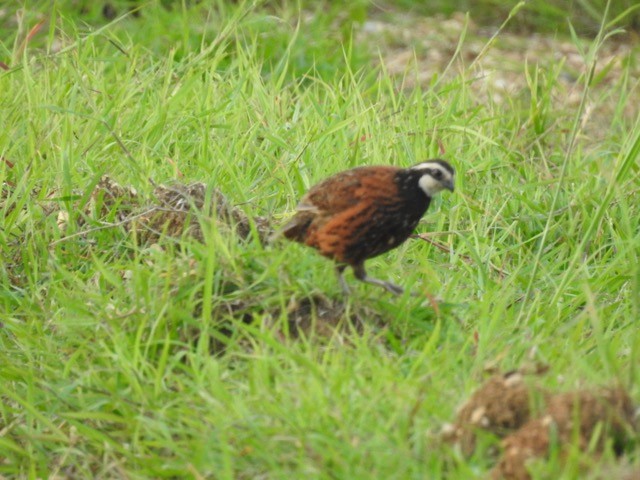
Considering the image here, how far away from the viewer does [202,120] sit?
5875mm

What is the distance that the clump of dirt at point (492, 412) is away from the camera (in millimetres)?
3467

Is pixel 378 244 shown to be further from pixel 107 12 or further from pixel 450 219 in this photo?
pixel 107 12

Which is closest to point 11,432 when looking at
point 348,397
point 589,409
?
point 348,397

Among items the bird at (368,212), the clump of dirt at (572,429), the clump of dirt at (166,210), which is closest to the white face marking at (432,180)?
the bird at (368,212)

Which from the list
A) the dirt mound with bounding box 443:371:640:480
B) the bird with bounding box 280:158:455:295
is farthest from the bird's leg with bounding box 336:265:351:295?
the dirt mound with bounding box 443:371:640:480

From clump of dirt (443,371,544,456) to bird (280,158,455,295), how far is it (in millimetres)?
862

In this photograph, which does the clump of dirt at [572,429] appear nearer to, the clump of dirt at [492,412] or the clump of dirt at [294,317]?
the clump of dirt at [492,412]

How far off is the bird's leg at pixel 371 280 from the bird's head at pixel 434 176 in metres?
0.34

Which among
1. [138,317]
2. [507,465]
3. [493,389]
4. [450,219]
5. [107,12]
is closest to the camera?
[507,465]

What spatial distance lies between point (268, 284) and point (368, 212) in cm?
41

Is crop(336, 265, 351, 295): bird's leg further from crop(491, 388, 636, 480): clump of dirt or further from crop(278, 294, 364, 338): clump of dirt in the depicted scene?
crop(491, 388, 636, 480): clump of dirt

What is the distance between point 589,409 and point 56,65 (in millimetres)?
3722

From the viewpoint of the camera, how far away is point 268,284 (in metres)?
4.37

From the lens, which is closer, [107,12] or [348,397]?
[348,397]
